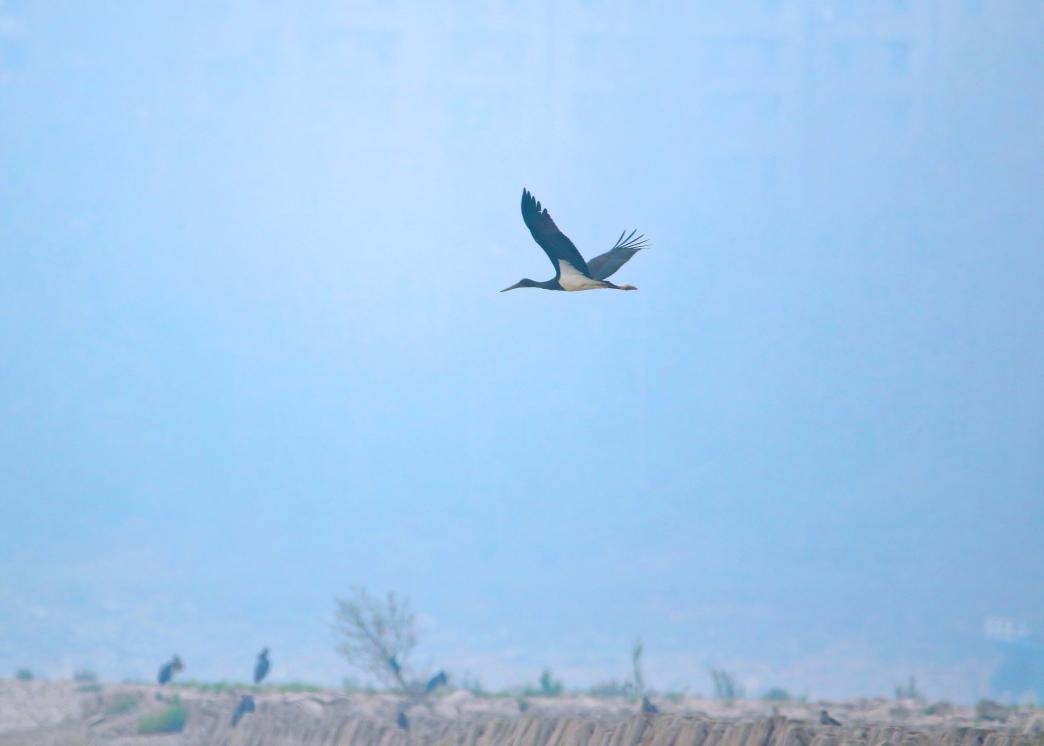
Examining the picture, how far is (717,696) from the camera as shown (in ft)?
131

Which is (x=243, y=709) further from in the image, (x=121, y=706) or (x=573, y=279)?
(x=573, y=279)

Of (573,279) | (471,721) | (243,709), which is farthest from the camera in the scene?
(243,709)

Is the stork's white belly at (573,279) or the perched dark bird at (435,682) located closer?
the stork's white belly at (573,279)

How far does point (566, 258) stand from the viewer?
19.5m

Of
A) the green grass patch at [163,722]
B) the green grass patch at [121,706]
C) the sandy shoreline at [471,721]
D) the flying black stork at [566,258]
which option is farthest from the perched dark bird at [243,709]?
the flying black stork at [566,258]

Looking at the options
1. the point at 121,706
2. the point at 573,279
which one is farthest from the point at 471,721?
the point at 573,279

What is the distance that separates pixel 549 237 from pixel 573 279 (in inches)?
61.5

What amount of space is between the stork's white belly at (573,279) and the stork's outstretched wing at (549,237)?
0.07 meters

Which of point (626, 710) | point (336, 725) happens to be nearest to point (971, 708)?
point (626, 710)

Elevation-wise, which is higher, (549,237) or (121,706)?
(549,237)

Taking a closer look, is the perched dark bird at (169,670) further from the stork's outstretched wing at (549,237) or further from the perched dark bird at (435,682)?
the stork's outstretched wing at (549,237)

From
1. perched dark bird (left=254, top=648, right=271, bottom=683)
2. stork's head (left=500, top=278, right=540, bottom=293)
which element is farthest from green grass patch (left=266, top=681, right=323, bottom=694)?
stork's head (left=500, top=278, right=540, bottom=293)

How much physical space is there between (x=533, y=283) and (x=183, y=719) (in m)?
17.0

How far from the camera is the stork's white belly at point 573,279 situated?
20.0 metres
